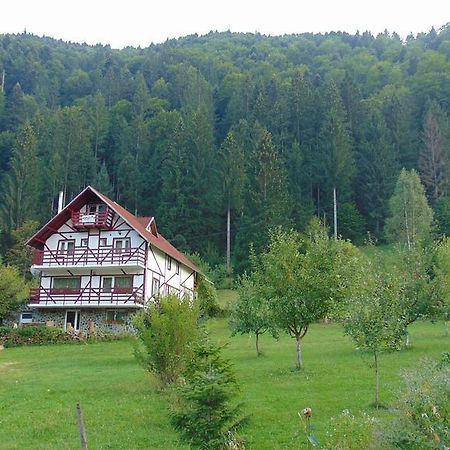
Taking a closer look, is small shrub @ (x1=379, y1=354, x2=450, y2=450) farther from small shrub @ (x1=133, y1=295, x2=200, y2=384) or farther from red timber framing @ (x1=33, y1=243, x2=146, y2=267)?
red timber framing @ (x1=33, y1=243, x2=146, y2=267)

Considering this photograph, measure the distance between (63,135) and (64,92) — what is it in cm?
3462

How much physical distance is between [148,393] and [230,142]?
51207 mm

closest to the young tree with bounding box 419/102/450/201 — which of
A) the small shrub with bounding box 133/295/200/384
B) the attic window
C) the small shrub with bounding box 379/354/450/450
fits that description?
the attic window

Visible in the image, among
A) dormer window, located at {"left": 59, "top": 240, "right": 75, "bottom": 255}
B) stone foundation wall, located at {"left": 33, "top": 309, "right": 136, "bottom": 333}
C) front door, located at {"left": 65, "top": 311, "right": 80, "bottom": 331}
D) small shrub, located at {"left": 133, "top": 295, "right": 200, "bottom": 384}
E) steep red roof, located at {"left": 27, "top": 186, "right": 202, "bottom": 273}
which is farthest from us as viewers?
dormer window, located at {"left": 59, "top": 240, "right": 75, "bottom": 255}

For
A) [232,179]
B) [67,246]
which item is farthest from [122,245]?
[232,179]

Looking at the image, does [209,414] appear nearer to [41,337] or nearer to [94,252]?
[41,337]

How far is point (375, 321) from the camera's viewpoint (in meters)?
16.2

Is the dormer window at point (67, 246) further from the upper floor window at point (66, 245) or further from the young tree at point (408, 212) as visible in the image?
Answer: the young tree at point (408, 212)

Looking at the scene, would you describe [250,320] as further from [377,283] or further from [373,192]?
[373,192]

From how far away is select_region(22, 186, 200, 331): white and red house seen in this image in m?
37.9

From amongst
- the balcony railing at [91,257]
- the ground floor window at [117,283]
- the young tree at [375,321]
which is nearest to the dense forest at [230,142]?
the ground floor window at [117,283]

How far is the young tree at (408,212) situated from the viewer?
55.5 m

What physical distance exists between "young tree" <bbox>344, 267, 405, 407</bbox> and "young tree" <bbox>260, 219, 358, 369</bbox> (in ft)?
9.30

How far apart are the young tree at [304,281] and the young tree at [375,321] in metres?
2.83
